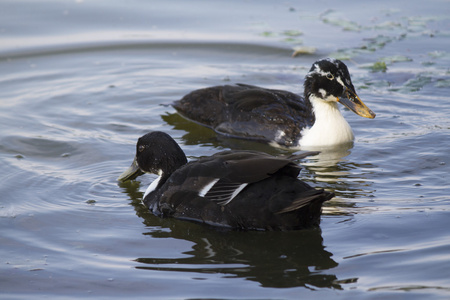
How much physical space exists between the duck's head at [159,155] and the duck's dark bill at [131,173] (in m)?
0.09

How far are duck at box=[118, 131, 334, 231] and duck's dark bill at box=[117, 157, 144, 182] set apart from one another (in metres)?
0.64

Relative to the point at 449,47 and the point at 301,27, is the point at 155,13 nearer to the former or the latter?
the point at 301,27

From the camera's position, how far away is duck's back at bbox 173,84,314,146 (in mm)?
8383

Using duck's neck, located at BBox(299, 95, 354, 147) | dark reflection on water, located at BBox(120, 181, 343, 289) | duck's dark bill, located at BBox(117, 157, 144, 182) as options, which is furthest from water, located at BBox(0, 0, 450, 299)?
duck's neck, located at BBox(299, 95, 354, 147)

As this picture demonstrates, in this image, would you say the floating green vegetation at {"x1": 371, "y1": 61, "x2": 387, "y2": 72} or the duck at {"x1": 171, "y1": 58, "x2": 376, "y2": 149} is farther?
the floating green vegetation at {"x1": 371, "y1": 61, "x2": 387, "y2": 72}

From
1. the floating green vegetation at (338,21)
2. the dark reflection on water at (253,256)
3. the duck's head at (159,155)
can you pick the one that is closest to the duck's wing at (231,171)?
the dark reflection on water at (253,256)

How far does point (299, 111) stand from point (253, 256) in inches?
137

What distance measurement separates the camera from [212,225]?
238 inches

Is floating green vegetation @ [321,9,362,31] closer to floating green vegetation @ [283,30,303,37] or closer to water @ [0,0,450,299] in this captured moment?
water @ [0,0,450,299]

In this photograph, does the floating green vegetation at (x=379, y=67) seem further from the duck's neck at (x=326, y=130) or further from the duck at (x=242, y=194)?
the duck at (x=242, y=194)

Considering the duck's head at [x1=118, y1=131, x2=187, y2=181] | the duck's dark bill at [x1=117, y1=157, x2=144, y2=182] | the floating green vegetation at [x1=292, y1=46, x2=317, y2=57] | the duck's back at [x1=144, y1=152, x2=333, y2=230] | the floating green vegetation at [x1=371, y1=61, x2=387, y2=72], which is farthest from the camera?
the floating green vegetation at [x1=292, y1=46, x2=317, y2=57]

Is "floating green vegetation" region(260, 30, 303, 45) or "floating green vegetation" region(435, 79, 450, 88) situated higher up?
"floating green vegetation" region(260, 30, 303, 45)

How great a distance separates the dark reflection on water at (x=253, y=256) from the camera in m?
5.07

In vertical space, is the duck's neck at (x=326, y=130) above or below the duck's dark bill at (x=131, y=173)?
above
